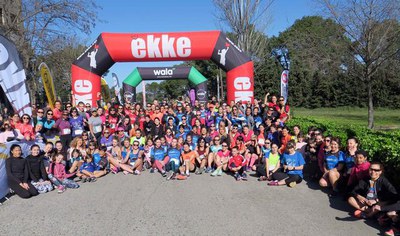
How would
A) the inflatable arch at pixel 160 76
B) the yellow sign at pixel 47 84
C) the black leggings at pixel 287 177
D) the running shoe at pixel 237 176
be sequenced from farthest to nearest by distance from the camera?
1. the inflatable arch at pixel 160 76
2. the yellow sign at pixel 47 84
3. the running shoe at pixel 237 176
4. the black leggings at pixel 287 177

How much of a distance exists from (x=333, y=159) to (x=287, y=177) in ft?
3.15

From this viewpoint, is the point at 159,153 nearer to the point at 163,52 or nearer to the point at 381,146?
the point at 163,52

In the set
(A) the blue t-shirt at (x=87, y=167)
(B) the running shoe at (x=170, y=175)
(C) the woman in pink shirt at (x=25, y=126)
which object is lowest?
(B) the running shoe at (x=170, y=175)

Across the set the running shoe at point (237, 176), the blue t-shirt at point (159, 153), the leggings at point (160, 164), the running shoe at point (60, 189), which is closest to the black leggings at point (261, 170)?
the running shoe at point (237, 176)

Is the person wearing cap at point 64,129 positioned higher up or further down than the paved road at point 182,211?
higher up

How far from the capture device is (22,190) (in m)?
5.92

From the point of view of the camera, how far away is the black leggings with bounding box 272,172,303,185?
249 inches

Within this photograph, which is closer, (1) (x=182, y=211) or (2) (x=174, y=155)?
(1) (x=182, y=211)

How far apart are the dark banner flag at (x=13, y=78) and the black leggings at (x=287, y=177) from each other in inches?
265

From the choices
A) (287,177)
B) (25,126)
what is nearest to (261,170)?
(287,177)

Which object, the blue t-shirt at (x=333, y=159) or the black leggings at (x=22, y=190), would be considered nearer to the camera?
the black leggings at (x=22, y=190)

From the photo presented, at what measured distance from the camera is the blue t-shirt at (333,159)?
6016mm

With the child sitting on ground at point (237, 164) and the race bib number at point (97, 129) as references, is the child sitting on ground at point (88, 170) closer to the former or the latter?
the race bib number at point (97, 129)

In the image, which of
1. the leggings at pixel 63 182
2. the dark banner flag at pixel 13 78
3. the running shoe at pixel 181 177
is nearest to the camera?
the leggings at pixel 63 182
